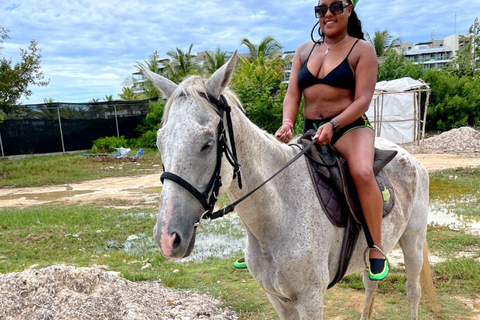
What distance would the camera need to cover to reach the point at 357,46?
7.60ft

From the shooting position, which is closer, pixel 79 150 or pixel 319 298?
pixel 319 298

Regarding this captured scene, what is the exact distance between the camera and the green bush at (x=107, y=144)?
18.2m

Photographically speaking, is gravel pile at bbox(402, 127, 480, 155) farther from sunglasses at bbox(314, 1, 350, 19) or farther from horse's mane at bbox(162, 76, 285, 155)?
horse's mane at bbox(162, 76, 285, 155)

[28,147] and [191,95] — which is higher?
[191,95]

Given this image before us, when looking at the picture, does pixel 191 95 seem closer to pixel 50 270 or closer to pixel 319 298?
pixel 319 298

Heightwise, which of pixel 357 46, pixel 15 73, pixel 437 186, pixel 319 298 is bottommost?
pixel 437 186

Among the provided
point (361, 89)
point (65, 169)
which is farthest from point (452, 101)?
point (361, 89)

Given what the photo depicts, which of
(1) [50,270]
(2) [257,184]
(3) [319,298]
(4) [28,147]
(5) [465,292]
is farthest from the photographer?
(4) [28,147]

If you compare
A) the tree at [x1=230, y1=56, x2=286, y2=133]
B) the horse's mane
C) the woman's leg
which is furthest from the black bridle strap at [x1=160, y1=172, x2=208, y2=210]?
the tree at [x1=230, y1=56, x2=286, y2=133]

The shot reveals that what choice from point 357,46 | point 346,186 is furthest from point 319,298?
point 357,46

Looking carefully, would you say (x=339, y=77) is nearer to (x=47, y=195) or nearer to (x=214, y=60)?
(x=47, y=195)

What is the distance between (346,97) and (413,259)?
5.68 feet

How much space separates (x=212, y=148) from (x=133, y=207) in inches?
293

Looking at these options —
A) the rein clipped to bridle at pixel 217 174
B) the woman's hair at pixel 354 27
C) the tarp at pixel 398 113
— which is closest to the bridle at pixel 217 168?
the rein clipped to bridle at pixel 217 174
